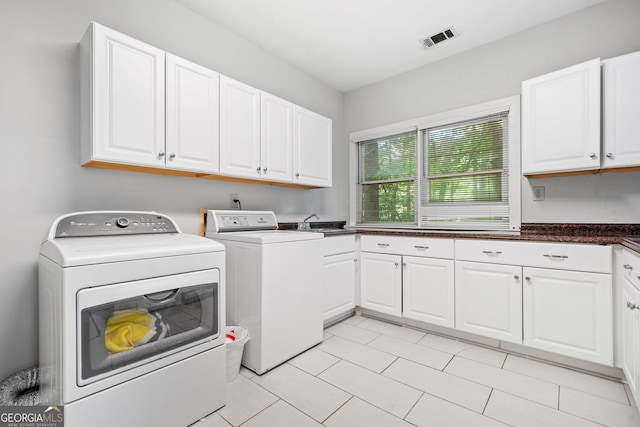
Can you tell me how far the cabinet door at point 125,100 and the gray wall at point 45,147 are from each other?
0.23m

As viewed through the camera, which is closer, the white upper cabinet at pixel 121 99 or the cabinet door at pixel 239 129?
the white upper cabinet at pixel 121 99

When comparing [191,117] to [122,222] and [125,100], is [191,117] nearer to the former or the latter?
[125,100]

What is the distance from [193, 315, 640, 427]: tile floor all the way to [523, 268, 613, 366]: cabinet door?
0.18m

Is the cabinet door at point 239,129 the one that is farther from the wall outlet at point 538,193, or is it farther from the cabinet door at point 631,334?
the cabinet door at point 631,334

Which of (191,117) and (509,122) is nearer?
(191,117)

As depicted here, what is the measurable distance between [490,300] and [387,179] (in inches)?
66.1

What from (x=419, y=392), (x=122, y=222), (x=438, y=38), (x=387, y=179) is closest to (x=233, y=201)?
(x=122, y=222)

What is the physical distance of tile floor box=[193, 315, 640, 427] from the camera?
1518mm

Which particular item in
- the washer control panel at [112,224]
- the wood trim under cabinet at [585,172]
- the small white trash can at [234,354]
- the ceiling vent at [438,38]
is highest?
the ceiling vent at [438,38]

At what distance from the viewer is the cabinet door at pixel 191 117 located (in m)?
1.90

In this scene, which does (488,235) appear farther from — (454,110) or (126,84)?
(126,84)

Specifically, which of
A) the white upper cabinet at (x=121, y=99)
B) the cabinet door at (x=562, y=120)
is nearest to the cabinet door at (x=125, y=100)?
the white upper cabinet at (x=121, y=99)

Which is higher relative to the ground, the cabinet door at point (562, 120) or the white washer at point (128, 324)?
the cabinet door at point (562, 120)

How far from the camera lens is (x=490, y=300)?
2.26 m
